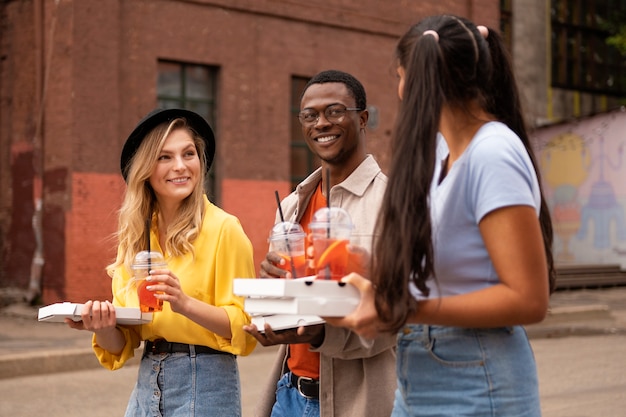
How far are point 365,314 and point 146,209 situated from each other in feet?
5.46

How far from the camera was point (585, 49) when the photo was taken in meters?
27.9

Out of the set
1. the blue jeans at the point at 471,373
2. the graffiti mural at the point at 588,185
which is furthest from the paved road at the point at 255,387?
the graffiti mural at the point at 588,185

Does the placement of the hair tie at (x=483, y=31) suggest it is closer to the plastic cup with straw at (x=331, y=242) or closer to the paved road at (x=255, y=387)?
the plastic cup with straw at (x=331, y=242)

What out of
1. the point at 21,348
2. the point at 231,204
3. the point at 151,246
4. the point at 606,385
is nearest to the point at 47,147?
the point at 231,204

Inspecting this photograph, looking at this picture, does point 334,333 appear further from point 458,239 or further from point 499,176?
point 499,176

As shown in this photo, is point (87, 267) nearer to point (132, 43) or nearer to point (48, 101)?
point (48, 101)

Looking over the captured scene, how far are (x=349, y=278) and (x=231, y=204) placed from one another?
1376 cm

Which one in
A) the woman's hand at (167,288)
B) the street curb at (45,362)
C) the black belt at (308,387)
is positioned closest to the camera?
the woman's hand at (167,288)

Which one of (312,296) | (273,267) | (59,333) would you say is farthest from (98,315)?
(59,333)

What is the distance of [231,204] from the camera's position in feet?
52.3

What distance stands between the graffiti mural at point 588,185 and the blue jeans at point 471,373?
71.2ft

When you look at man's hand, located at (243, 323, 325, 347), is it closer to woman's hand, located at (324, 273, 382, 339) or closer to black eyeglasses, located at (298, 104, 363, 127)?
woman's hand, located at (324, 273, 382, 339)

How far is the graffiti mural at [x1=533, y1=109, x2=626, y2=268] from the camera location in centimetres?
2311

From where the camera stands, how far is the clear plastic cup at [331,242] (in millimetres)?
2484
